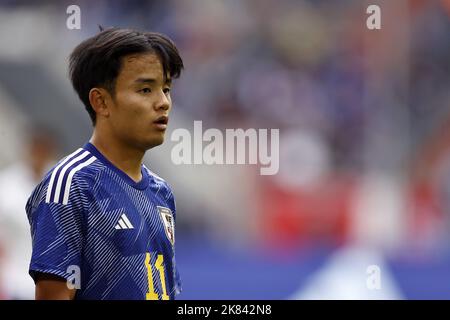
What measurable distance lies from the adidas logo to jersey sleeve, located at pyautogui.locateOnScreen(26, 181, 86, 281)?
11 centimetres

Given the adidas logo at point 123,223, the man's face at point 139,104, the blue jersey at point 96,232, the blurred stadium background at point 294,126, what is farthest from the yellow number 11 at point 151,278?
the blurred stadium background at point 294,126

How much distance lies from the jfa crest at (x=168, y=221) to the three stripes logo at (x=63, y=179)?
294 millimetres

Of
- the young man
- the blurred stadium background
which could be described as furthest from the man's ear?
the blurred stadium background

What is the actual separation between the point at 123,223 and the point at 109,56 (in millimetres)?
493

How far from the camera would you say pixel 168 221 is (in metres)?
2.71

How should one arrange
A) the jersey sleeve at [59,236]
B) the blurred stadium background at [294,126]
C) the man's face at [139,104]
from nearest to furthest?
the jersey sleeve at [59,236] < the man's face at [139,104] < the blurred stadium background at [294,126]

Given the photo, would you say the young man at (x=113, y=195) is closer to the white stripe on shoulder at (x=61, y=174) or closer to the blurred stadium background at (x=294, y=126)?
the white stripe on shoulder at (x=61, y=174)

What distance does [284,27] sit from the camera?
21.6 feet

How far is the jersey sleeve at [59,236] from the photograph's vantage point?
2344 mm

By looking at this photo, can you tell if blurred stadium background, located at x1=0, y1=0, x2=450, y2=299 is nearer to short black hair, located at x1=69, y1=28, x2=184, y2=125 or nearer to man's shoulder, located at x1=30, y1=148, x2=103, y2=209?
short black hair, located at x1=69, y1=28, x2=184, y2=125

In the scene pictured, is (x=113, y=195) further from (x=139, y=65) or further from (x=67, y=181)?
(x=139, y=65)

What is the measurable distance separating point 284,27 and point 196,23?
65cm

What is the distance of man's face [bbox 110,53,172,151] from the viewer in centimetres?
261
